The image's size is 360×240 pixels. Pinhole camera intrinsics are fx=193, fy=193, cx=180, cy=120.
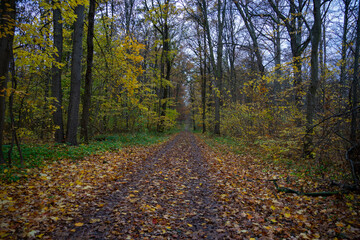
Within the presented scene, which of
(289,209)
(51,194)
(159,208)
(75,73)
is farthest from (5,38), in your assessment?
(289,209)

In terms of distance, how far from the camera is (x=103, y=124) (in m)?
16.4

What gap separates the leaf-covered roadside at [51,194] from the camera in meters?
3.14

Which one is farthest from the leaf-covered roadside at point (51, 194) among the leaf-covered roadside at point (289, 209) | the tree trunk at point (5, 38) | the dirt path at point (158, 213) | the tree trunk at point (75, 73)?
the leaf-covered roadside at point (289, 209)

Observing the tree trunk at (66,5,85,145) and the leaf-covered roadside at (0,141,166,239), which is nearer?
the leaf-covered roadside at (0,141,166,239)

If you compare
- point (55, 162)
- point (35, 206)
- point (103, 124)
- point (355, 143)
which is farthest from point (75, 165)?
point (103, 124)

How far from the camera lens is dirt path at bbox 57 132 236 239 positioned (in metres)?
3.32

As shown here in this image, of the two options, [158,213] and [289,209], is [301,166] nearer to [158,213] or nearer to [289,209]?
[289,209]

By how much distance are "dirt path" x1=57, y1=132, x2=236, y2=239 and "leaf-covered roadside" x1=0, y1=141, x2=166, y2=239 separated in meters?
0.41

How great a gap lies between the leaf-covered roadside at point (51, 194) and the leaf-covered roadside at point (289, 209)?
10.8 ft

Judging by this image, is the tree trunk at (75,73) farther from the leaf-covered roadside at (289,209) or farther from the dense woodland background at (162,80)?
the leaf-covered roadside at (289,209)

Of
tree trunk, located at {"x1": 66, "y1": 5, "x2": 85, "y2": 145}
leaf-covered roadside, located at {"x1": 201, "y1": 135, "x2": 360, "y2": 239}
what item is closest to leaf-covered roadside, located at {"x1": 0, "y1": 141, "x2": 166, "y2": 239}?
tree trunk, located at {"x1": 66, "y1": 5, "x2": 85, "y2": 145}

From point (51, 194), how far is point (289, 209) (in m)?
5.26

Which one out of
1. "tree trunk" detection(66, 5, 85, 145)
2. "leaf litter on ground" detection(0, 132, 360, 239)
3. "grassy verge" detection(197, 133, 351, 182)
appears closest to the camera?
"leaf litter on ground" detection(0, 132, 360, 239)

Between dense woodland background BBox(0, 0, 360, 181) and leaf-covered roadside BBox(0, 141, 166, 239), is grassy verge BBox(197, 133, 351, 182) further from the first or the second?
leaf-covered roadside BBox(0, 141, 166, 239)
